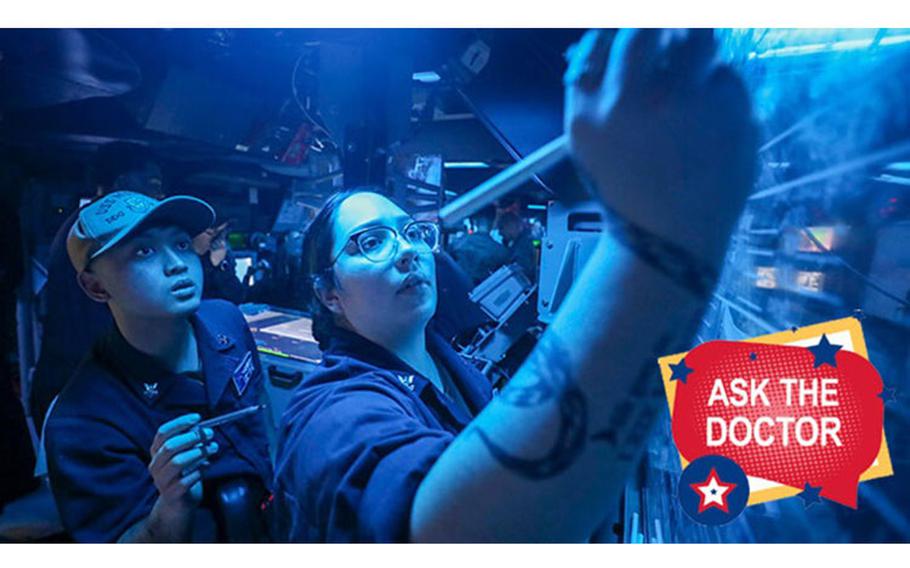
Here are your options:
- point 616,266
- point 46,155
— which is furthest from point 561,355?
point 46,155

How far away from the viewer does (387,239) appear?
50.7 inches

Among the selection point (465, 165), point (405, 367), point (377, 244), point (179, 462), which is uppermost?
point (465, 165)

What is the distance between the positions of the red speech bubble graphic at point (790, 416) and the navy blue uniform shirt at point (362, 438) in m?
0.55

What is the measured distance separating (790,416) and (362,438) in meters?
1.06

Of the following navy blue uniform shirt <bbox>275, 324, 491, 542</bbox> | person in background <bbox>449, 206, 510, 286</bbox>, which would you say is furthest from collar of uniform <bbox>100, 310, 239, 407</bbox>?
person in background <bbox>449, 206, 510, 286</bbox>

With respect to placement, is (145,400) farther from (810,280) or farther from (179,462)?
(810,280)

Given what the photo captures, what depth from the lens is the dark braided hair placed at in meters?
1.32

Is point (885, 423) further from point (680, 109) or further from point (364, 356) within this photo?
point (364, 356)

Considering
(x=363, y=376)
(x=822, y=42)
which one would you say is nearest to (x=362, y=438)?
(x=363, y=376)

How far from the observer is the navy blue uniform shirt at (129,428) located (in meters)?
1.29

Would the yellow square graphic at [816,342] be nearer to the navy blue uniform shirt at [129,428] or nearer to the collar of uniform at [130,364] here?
the navy blue uniform shirt at [129,428]

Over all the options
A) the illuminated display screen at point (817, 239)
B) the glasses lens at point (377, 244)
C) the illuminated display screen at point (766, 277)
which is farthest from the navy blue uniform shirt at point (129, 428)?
the illuminated display screen at point (817, 239)

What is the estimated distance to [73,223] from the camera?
134 cm

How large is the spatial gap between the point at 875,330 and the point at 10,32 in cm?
222
